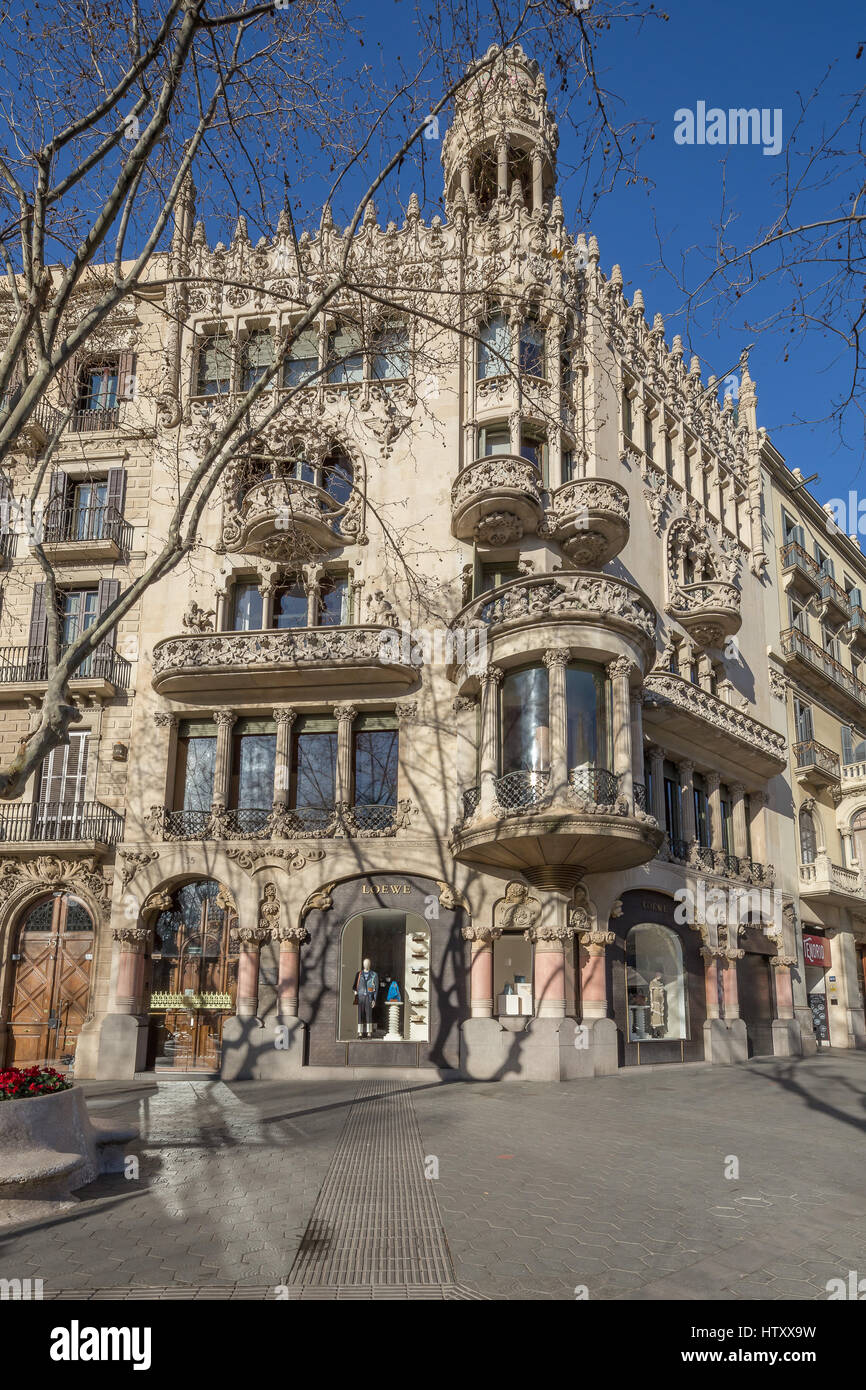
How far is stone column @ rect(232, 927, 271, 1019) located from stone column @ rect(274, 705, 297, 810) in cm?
291

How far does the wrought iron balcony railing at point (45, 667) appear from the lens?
24.0 meters

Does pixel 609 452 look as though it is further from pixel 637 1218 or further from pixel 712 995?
pixel 637 1218

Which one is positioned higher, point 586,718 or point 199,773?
point 586,718

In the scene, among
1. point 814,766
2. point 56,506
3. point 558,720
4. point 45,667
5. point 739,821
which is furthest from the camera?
point 814,766

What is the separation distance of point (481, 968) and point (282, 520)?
38.5 feet

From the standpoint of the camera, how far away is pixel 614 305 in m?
29.1

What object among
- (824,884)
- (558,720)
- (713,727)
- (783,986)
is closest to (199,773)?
(558,720)

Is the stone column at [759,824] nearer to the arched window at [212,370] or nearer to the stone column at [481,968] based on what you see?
the stone column at [481,968]

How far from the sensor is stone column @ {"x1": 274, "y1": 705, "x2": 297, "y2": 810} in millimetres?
22250

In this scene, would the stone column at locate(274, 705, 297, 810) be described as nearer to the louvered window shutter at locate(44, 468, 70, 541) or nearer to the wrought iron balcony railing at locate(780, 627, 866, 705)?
the louvered window shutter at locate(44, 468, 70, 541)

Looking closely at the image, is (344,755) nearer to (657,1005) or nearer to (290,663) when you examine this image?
(290,663)

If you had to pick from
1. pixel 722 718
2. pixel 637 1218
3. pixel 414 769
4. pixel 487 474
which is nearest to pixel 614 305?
pixel 487 474

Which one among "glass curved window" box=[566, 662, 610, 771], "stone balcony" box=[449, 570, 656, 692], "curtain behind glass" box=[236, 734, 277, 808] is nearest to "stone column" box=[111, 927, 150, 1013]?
"curtain behind glass" box=[236, 734, 277, 808]

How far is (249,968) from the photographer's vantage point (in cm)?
2133
